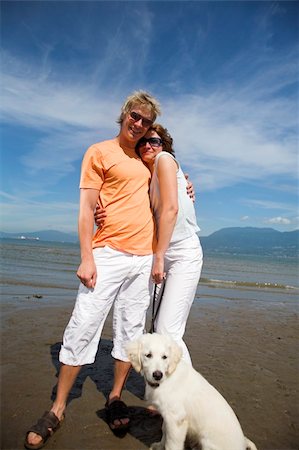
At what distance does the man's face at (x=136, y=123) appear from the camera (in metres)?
3.62

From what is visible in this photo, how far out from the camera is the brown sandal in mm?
3121

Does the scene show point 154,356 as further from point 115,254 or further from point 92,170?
point 92,170

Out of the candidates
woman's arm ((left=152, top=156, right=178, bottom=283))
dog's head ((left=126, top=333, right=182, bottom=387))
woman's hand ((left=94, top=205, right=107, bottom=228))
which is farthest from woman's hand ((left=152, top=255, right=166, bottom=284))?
woman's hand ((left=94, top=205, right=107, bottom=228))

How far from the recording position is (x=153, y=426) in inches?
146

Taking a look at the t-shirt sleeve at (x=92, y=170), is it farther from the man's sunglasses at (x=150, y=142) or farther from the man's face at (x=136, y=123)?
the man's sunglasses at (x=150, y=142)

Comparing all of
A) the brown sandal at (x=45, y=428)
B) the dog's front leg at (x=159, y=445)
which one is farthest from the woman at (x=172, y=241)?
the brown sandal at (x=45, y=428)

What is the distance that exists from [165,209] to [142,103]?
1208 mm

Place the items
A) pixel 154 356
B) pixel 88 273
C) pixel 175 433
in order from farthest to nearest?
pixel 88 273
pixel 154 356
pixel 175 433

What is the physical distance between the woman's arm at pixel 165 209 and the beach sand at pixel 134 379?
5.83 ft

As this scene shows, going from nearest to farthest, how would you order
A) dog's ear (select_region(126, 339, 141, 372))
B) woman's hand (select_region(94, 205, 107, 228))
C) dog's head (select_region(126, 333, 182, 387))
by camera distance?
dog's head (select_region(126, 333, 182, 387)), dog's ear (select_region(126, 339, 141, 372)), woman's hand (select_region(94, 205, 107, 228))

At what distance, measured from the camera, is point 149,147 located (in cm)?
387

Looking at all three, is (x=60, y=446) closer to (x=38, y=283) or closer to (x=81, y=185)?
(x=81, y=185)

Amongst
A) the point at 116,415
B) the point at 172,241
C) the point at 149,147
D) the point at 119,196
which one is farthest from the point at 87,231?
the point at 116,415

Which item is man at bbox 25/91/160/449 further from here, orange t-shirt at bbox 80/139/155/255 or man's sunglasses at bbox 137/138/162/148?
man's sunglasses at bbox 137/138/162/148
